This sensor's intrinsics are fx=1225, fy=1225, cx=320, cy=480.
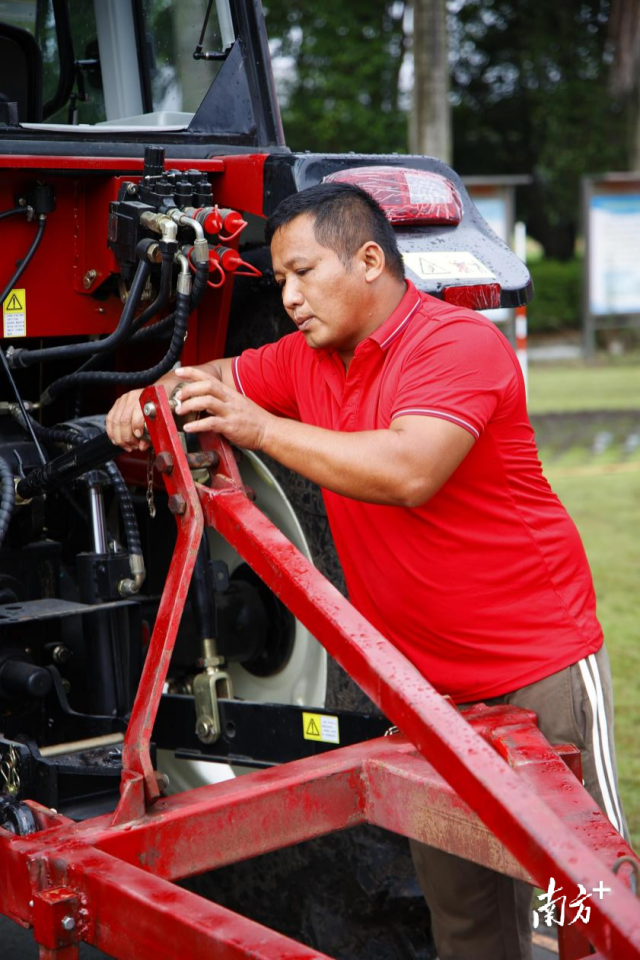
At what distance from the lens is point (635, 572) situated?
5723 millimetres

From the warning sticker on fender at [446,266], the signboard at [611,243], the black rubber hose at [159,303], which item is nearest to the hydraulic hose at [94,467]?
the black rubber hose at [159,303]

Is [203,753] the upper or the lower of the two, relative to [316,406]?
lower

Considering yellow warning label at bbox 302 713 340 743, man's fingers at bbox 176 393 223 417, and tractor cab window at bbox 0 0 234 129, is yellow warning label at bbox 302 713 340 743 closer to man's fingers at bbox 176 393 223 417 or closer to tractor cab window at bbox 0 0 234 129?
man's fingers at bbox 176 393 223 417

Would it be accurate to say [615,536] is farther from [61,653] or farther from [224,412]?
[224,412]

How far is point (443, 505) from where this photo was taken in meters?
2.09

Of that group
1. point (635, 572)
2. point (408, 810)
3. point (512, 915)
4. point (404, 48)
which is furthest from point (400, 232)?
point (404, 48)

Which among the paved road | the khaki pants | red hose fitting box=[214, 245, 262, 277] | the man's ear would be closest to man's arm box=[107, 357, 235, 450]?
red hose fitting box=[214, 245, 262, 277]

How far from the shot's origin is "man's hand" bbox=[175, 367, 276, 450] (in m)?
2.02

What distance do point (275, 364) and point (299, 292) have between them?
0.93ft

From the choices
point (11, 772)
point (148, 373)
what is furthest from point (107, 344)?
point (11, 772)

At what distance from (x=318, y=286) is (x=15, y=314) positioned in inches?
24.6

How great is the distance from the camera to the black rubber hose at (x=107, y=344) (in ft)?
7.12

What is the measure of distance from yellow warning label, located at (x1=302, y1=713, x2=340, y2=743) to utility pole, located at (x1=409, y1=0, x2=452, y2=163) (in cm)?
1031

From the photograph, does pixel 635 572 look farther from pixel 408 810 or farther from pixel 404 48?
pixel 404 48
